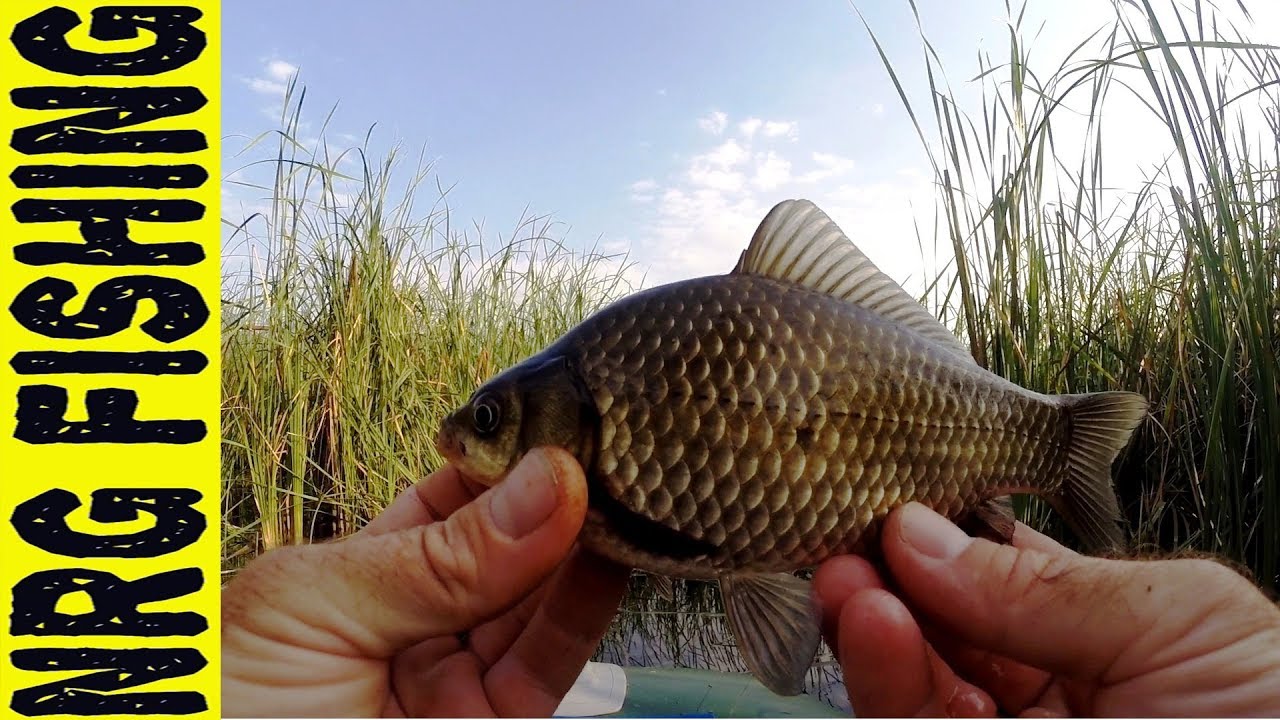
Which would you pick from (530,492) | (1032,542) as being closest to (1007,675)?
(1032,542)

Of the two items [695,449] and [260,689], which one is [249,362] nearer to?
[260,689]

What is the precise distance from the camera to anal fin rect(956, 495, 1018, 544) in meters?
1.35

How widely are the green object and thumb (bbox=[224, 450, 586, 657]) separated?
275cm

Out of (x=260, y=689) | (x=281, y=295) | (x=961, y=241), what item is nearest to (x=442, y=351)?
(x=281, y=295)

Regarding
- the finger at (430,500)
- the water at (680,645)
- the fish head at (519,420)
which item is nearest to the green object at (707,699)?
the water at (680,645)

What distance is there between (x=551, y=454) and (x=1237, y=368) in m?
2.56

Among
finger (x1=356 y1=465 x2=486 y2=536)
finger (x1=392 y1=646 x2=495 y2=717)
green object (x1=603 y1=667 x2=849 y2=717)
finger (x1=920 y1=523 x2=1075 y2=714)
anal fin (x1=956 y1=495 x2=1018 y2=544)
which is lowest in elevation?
green object (x1=603 y1=667 x2=849 y2=717)

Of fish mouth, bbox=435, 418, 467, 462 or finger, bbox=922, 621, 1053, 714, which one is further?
finger, bbox=922, 621, 1053, 714

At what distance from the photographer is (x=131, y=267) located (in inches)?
55.6

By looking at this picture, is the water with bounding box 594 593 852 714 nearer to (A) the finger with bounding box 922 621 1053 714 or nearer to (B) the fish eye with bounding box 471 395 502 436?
(A) the finger with bounding box 922 621 1053 714

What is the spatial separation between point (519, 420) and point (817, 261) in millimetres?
593

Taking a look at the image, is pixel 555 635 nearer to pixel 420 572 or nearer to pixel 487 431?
pixel 420 572

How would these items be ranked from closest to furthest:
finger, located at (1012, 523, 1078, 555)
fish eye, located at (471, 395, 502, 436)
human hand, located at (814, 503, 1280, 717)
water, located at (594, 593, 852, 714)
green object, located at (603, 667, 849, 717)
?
human hand, located at (814, 503, 1280, 717) → fish eye, located at (471, 395, 502, 436) → finger, located at (1012, 523, 1078, 555) → green object, located at (603, 667, 849, 717) → water, located at (594, 593, 852, 714)

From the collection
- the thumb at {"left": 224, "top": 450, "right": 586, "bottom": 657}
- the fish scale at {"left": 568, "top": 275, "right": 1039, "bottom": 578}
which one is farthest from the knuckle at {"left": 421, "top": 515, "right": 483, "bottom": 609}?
the fish scale at {"left": 568, "top": 275, "right": 1039, "bottom": 578}
